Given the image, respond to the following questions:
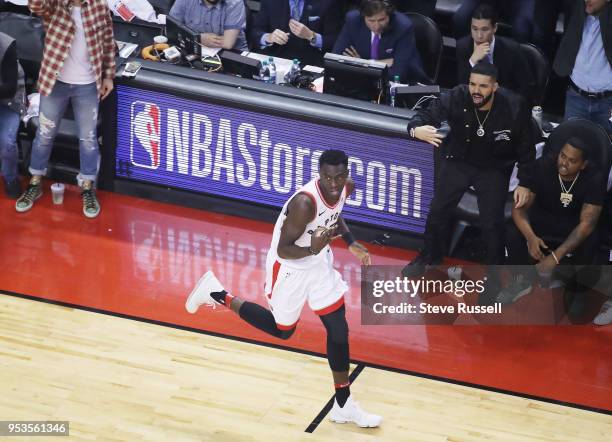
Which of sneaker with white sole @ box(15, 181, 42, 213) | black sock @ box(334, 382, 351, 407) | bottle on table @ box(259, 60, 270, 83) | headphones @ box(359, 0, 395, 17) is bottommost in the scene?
sneaker with white sole @ box(15, 181, 42, 213)

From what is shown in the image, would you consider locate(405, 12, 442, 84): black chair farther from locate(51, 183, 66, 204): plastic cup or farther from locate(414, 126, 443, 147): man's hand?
locate(51, 183, 66, 204): plastic cup

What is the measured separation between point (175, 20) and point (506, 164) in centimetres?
303

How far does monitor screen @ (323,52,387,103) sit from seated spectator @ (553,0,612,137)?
4.93ft

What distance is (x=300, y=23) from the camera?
30.9 feet

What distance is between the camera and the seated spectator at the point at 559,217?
729cm

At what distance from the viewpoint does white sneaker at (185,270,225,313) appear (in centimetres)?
717

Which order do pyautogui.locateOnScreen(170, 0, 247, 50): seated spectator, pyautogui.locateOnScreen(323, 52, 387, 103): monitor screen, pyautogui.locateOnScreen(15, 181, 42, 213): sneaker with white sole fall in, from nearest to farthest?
pyautogui.locateOnScreen(323, 52, 387, 103): monitor screen
pyautogui.locateOnScreen(15, 181, 42, 213): sneaker with white sole
pyautogui.locateOnScreen(170, 0, 247, 50): seated spectator

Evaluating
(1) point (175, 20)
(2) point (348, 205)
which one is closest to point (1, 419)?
(2) point (348, 205)

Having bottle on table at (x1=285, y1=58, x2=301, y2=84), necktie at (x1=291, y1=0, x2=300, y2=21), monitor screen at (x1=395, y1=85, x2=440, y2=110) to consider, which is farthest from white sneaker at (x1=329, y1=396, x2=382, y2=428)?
necktie at (x1=291, y1=0, x2=300, y2=21)

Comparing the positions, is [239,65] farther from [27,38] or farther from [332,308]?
[332,308]

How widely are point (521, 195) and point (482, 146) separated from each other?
0.45 meters

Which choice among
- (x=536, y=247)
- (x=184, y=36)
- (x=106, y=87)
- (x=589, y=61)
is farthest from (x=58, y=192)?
(x=589, y=61)

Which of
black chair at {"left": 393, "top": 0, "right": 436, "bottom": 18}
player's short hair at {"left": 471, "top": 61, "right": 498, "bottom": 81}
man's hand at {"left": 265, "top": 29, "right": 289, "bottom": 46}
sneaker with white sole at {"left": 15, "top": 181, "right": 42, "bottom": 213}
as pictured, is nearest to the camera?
player's short hair at {"left": 471, "top": 61, "right": 498, "bottom": 81}

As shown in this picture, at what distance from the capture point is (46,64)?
8.02 m
